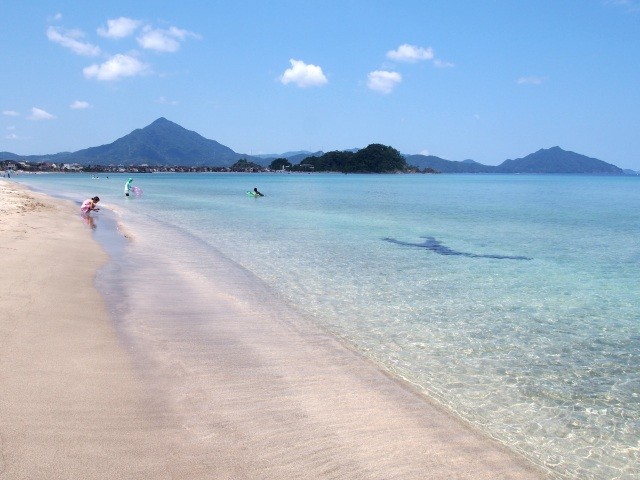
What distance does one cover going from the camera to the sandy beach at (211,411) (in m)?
4.25

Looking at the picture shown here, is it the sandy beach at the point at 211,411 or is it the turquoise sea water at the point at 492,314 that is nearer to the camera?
the sandy beach at the point at 211,411

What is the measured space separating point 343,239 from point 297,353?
14.8m

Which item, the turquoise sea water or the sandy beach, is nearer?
the sandy beach

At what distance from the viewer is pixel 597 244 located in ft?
71.7

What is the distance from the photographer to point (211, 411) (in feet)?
17.1

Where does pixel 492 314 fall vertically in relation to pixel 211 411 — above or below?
below

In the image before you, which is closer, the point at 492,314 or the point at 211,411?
the point at 211,411

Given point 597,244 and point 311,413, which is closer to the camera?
point 311,413

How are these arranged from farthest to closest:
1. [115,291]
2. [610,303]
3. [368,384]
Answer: [610,303]
[115,291]
[368,384]

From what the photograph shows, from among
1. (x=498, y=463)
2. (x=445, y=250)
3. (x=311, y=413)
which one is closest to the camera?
(x=498, y=463)

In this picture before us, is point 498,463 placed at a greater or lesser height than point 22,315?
lesser

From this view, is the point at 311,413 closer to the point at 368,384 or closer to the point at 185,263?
the point at 368,384

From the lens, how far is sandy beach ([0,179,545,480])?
14.0 ft

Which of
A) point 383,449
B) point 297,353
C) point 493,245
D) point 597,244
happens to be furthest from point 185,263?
point 597,244
